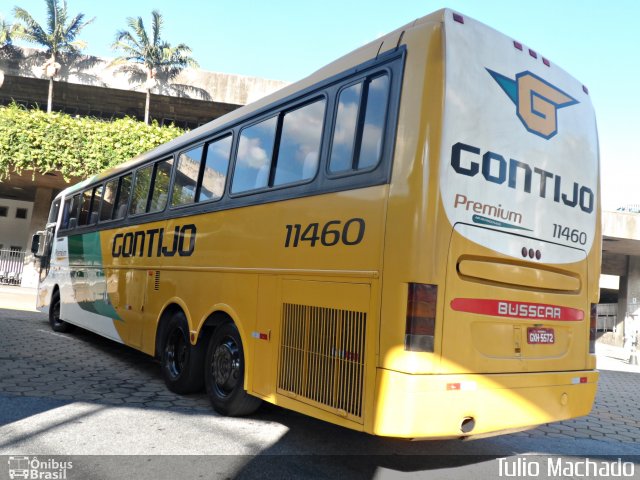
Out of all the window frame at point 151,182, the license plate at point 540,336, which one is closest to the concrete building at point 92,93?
the window frame at point 151,182

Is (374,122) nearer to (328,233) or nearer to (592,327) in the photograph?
(328,233)

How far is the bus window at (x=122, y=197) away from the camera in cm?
806

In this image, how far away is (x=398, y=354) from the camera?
336cm

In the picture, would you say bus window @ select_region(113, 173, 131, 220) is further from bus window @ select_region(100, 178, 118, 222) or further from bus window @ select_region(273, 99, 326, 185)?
bus window @ select_region(273, 99, 326, 185)

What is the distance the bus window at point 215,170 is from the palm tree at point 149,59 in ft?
74.2

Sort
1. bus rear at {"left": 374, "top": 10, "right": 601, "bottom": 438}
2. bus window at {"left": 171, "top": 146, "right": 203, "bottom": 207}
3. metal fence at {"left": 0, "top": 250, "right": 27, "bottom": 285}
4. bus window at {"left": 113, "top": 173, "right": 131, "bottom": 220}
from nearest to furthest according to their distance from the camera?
bus rear at {"left": 374, "top": 10, "right": 601, "bottom": 438} < bus window at {"left": 171, "top": 146, "right": 203, "bottom": 207} < bus window at {"left": 113, "top": 173, "right": 131, "bottom": 220} < metal fence at {"left": 0, "top": 250, "right": 27, "bottom": 285}

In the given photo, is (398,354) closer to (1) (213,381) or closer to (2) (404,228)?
(2) (404,228)

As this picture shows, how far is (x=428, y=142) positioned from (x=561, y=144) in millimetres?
1494

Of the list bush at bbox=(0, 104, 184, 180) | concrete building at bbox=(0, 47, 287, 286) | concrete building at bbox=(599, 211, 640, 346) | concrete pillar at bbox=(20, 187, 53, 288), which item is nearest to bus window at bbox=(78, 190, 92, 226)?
bush at bbox=(0, 104, 184, 180)

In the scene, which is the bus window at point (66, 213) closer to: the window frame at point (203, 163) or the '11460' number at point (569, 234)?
the window frame at point (203, 163)

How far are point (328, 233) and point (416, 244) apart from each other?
2.73ft

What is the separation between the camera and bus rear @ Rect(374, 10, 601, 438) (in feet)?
11.1

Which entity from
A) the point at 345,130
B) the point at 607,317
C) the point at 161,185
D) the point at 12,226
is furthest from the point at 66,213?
the point at 12,226

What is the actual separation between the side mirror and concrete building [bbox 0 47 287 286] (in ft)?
38.6
